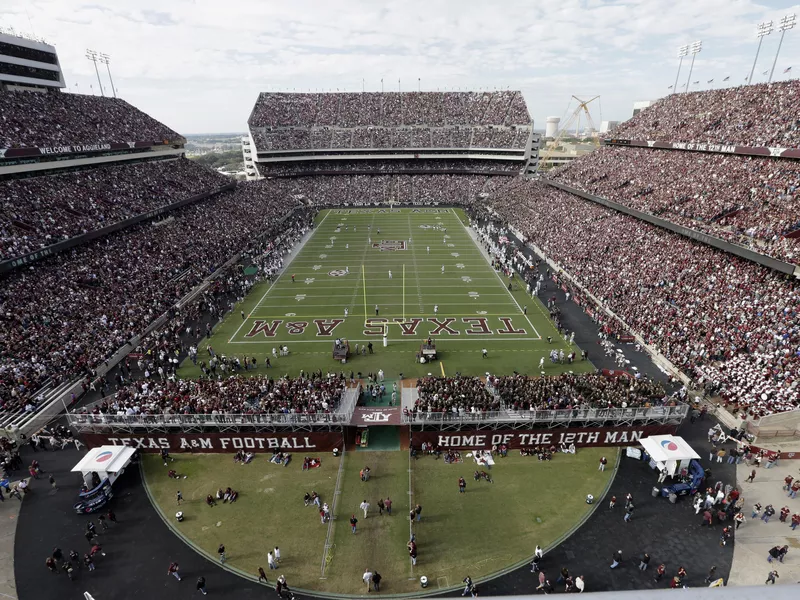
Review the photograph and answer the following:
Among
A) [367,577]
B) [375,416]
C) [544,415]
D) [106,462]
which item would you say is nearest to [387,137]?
[375,416]

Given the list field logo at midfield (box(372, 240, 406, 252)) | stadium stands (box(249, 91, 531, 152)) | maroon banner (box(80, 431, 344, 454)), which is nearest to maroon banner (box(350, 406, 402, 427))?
maroon banner (box(80, 431, 344, 454))

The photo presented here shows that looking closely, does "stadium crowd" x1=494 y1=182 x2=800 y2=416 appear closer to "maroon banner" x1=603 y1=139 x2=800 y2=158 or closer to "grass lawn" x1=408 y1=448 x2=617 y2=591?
"grass lawn" x1=408 y1=448 x2=617 y2=591

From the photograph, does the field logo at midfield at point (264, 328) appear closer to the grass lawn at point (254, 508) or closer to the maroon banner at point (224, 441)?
the maroon banner at point (224, 441)

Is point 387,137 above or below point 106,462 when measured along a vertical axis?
above

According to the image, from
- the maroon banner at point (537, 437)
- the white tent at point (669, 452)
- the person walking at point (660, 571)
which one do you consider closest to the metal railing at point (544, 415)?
the maroon banner at point (537, 437)

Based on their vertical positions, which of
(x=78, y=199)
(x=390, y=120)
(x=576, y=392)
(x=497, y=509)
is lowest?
(x=497, y=509)

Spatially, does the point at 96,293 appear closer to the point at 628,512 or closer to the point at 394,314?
the point at 394,314

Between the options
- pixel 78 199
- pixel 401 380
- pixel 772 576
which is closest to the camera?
pixel 772 576
